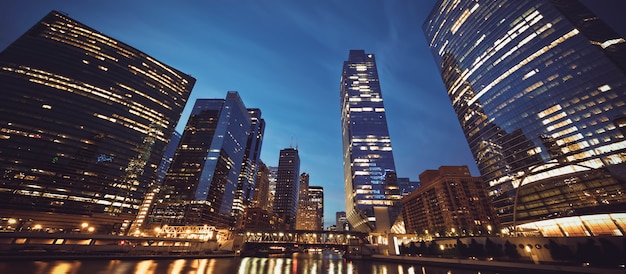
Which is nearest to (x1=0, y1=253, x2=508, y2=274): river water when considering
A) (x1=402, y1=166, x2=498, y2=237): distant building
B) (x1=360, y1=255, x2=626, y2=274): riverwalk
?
(x1=360, y1=255, x2=626, y2=274): riverwalk

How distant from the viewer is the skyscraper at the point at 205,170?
153250 millimetres

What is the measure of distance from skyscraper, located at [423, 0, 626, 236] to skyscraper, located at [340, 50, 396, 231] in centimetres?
5079

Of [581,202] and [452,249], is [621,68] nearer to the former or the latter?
[581,202]

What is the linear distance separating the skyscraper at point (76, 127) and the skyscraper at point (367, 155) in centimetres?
11619

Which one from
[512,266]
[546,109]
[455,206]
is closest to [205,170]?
[455,206]

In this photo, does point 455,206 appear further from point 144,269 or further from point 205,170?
point 205,170

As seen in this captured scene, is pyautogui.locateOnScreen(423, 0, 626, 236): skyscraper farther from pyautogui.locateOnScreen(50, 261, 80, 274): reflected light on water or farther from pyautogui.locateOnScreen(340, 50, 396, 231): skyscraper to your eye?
pyautogui.locateOnScreen(50, 261, 80, 274): reflected light on water

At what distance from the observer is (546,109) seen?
272ft

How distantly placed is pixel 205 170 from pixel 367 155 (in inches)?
4394

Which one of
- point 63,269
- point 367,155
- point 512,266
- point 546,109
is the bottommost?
point 63,269

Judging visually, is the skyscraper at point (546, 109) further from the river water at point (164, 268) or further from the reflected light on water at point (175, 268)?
the reflected light on water at point (175, 268)

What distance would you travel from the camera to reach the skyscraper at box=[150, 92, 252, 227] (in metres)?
153

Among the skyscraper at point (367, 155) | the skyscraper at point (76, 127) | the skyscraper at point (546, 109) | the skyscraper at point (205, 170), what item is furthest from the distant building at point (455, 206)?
the skyscraper at point (76, 127)

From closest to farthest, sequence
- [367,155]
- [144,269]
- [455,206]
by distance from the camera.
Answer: [144,269] < [455,206] < [367,155]
